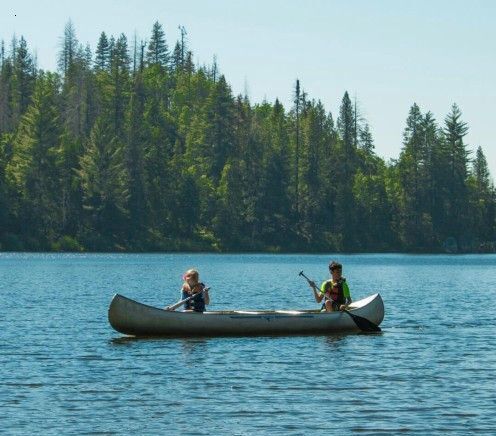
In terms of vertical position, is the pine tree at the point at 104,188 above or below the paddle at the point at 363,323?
above

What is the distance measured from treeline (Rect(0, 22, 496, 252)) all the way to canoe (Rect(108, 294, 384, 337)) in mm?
113197

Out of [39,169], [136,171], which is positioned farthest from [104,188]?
[39,169]

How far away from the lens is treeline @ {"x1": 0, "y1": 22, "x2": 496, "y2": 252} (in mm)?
158250

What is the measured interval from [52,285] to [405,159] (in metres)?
127

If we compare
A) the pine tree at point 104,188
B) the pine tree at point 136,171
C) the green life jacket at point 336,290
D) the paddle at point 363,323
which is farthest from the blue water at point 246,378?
the pine tree at point 136,171

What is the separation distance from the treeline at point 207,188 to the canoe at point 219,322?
11320 cm

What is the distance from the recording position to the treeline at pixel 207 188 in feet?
519

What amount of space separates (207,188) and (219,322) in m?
137

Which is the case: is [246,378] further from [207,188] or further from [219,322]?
[207,188]

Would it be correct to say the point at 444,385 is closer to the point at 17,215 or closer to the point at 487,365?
the point at 487,365

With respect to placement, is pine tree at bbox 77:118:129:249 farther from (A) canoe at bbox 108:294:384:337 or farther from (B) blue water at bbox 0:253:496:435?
(A) canoe at bbox 108:294:384:337

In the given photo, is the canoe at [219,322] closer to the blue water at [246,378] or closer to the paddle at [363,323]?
the paddle at [363,323]

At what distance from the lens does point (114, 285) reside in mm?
81125

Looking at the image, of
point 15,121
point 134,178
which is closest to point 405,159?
point 134,178
